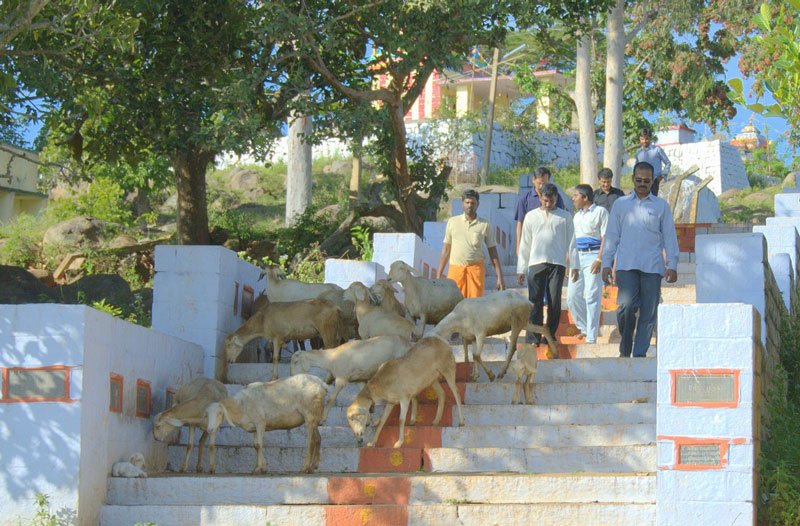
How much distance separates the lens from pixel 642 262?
33.7 feet

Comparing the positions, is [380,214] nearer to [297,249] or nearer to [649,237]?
[297,249]

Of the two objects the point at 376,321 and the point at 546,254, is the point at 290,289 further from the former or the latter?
the point at 546,254

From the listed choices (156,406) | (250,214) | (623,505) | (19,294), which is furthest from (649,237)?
(250,214)

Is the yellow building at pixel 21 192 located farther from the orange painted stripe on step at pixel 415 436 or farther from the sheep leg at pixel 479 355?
the orange painted stripe on step at pixel 415 436

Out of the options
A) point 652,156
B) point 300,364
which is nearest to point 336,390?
point 300,364

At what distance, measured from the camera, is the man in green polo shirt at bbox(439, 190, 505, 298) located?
39.6ft

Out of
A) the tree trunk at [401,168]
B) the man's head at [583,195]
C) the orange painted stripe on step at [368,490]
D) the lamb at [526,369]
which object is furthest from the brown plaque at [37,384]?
the tree trunk at [401,168]

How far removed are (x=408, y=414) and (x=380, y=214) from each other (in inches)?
507

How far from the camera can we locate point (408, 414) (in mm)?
9469

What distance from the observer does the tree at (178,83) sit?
15.1 m

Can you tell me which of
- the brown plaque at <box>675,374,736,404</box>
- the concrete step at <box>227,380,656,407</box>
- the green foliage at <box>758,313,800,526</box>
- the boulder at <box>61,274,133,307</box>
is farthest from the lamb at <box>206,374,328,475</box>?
the boulder at <box>61,274,133,307</box>

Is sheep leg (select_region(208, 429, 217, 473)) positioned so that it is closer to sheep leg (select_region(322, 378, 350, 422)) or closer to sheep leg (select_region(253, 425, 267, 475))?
sheep leg (select_region(253, 425, 267, 475))

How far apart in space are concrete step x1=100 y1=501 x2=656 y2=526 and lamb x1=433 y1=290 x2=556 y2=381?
243 centimetres

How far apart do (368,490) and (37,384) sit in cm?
245
